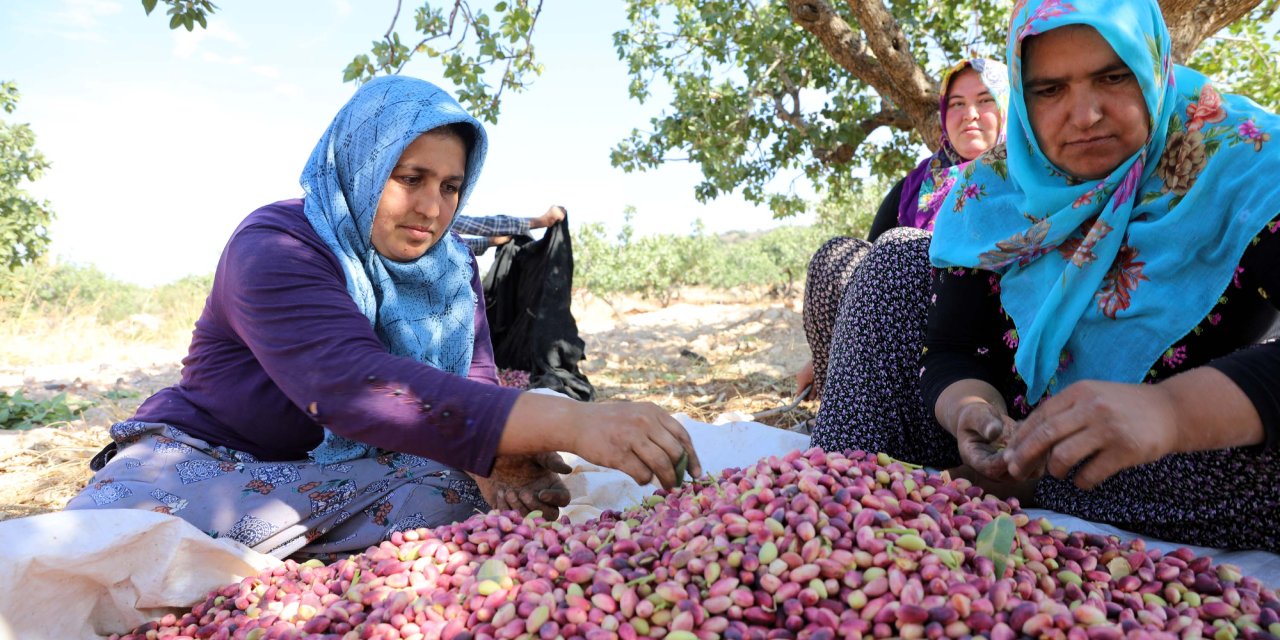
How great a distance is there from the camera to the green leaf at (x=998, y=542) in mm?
1355

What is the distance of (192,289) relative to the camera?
16047 mm

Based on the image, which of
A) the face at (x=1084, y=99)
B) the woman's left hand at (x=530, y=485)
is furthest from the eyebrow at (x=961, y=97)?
the woman's left hand at (x=530, y=485)

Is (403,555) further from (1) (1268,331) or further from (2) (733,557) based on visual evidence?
(1) (1268,331)

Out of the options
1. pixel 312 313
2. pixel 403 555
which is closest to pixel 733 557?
pixel 403 555

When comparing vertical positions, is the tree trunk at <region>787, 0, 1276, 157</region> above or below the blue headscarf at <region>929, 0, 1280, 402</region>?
above

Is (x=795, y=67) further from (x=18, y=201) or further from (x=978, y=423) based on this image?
(x=18, y=201)

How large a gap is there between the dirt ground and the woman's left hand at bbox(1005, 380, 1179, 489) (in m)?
2.18

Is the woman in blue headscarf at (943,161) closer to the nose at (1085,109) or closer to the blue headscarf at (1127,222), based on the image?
the blue headscarf at (1127,222)

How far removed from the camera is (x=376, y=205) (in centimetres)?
219

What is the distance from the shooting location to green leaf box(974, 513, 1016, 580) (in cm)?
136

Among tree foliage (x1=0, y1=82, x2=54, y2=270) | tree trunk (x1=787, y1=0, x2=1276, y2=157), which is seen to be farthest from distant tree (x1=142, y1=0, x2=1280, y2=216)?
tree foliage (x1=0, y1=82, x2=54, y2=270)

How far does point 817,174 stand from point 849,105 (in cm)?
82

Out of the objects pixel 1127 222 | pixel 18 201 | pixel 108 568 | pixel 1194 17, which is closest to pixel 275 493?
pixel 108 568

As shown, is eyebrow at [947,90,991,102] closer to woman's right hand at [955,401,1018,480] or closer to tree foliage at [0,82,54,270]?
woman's right hand at [955,401,1018,480]
